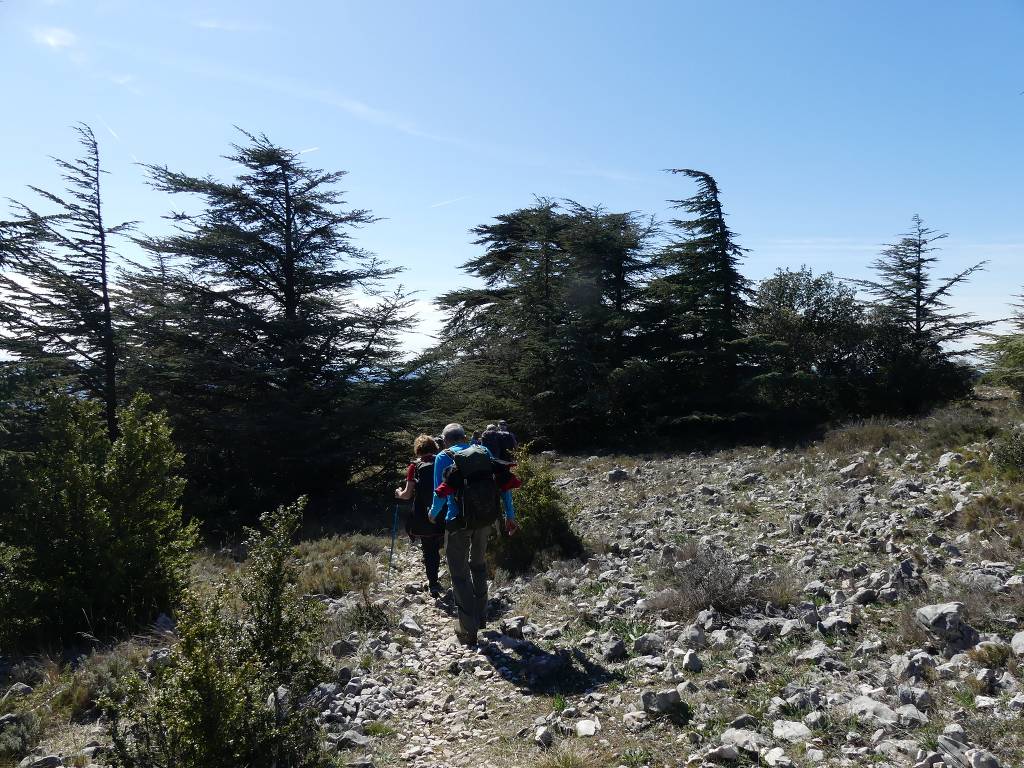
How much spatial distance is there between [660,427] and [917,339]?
9.54m

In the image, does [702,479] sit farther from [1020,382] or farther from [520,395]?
[520,395]

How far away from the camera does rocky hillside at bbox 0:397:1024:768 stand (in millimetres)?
3771

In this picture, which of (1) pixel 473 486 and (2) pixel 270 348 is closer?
(1) pixel 473 486

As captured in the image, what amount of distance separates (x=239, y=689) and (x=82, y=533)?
5.01 meters

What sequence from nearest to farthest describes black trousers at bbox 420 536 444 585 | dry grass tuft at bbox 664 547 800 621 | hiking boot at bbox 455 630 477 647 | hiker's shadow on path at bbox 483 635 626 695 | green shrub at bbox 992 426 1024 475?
hiker's shadow on path at bbox 483 635 626 695 < dry grass tuft at bbox 664 547 800 621 < hiking boot at bbox 455 630 477 647 < black trousers at bbox 420 536 444 585 < green shrub at bbox 992 426 1024 475

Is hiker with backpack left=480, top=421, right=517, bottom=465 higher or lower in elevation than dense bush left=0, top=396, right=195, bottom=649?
higher

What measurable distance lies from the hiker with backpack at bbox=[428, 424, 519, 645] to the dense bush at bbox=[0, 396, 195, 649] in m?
3.99

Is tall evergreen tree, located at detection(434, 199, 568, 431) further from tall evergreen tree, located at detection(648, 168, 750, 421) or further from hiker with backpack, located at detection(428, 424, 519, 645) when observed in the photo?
hiker with backpack, located at detection(428, 424, 519, 645)

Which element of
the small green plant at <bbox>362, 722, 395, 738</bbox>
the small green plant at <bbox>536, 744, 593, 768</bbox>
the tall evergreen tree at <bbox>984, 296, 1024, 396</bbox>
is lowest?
the small green plant at <bbox>362, 722, 395, 738</bbox>

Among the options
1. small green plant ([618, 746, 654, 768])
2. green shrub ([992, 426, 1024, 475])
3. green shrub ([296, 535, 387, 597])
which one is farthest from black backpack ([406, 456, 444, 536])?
green shrub ([992, 426, 1024, 475])

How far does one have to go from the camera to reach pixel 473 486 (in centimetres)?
573

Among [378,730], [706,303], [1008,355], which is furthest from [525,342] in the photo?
[378,730]

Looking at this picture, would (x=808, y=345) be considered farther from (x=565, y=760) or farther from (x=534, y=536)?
(x=565, y=760)

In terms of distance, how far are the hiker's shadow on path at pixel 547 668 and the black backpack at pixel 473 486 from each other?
49.5 inches
